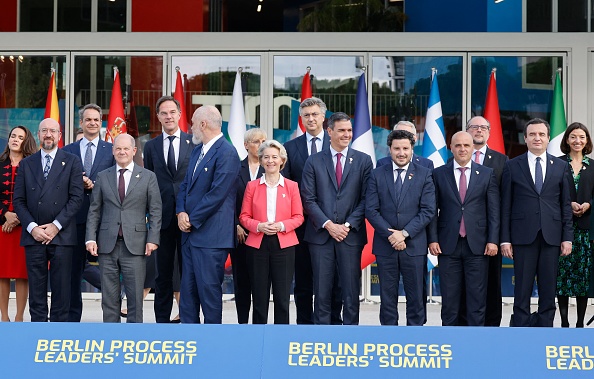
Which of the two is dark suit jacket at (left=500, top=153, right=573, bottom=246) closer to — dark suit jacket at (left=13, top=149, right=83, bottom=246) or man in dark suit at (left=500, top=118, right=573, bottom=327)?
man in dark suit at (left=500, top=118, right=573, bottom=327)

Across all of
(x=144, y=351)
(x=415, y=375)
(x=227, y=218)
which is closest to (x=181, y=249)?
(x=227, y=218)

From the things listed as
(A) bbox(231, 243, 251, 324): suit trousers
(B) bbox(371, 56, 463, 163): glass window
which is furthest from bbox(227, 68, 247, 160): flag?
(A) bbox(231, 243, 251, 324): suit trousers

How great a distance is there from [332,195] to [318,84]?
3.39m

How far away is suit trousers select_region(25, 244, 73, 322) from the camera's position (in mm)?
6715

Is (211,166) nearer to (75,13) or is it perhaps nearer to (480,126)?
(480,126)

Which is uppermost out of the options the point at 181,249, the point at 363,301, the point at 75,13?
the point at 75,13

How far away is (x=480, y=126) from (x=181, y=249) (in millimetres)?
2477

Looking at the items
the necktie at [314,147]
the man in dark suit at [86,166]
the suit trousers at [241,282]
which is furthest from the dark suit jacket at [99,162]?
the necktie at [314,147]

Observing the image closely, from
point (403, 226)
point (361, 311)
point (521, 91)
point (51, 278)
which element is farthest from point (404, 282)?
point (521, 91)

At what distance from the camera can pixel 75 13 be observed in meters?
10.3

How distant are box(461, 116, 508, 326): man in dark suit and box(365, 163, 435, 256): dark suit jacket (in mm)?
669

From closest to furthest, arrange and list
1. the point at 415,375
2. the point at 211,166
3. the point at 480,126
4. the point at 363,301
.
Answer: the point at 415,375
the point at 211,166
the point at 480,126
the point at 363,301

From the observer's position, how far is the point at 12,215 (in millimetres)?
6988

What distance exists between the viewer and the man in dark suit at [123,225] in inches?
255
